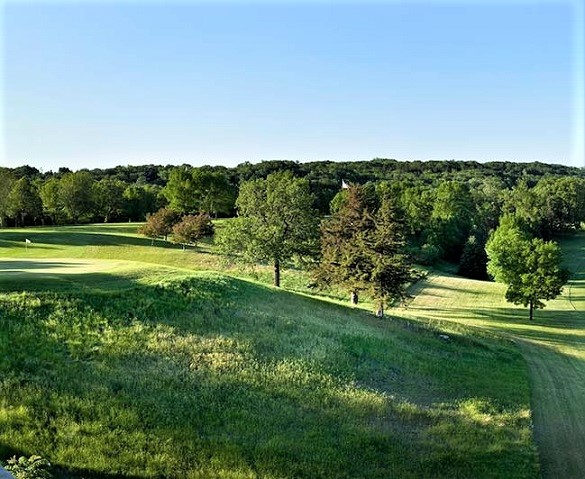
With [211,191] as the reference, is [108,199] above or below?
below

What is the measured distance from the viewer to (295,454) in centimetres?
1127

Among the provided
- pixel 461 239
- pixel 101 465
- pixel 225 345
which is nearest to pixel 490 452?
pixel 225 345

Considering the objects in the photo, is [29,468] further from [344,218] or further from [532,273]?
[532,273]

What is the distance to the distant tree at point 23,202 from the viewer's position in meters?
62.6

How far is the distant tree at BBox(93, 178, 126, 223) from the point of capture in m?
79.2

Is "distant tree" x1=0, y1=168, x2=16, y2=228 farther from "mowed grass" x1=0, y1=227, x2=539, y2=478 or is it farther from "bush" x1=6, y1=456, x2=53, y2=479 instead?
"bush" x1=6, y1=456, x2=53, y2=479

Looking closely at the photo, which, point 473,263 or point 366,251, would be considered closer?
point 366,251

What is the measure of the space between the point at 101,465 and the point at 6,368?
13.4 ft

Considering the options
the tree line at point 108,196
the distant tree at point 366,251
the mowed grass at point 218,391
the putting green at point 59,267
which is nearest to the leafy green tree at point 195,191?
the tree line at point 108,196

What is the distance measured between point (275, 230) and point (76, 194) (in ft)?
130

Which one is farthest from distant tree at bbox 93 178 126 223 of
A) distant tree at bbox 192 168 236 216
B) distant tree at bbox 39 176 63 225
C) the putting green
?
the putting green

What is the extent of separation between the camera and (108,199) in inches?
3194

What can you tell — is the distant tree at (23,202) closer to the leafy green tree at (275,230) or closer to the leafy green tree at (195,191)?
the leafy green tree at (195,191)

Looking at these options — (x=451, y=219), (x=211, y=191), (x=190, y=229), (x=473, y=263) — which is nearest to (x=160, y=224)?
(x=190, y=229)
